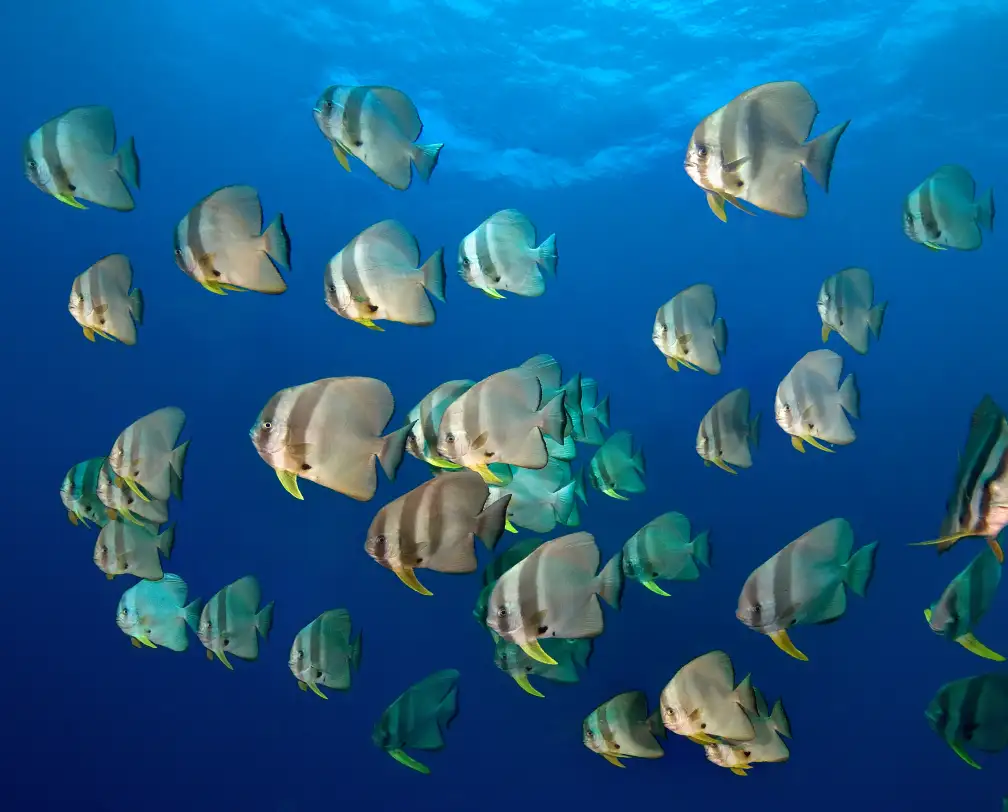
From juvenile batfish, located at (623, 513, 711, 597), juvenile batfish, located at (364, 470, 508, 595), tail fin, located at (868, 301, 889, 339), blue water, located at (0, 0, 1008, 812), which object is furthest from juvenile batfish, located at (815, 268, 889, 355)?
blue water, located at (0, 0, 1008, 812)

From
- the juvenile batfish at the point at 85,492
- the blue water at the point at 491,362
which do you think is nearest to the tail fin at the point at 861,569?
the juvenile batfish at the point at 85,492

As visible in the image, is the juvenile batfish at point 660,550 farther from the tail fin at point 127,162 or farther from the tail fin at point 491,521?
the tail fin at point 127,162

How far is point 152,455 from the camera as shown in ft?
12.6

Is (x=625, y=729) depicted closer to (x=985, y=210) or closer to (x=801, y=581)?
(x=801, y=581)

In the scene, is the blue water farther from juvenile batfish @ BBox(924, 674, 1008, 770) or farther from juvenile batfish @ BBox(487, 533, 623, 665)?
juvenile batfish @ BBox(487, 533, 623, 665)

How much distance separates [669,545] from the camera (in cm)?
441

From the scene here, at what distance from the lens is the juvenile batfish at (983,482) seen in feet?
6.75

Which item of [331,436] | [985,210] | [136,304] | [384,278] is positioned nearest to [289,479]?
[331,436]

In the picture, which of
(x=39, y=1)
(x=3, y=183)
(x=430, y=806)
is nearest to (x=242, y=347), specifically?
(x=3, y=183)

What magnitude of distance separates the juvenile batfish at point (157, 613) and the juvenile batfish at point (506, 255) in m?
2.89

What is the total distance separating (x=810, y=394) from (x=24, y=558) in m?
12.0

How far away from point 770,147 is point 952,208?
1749mm

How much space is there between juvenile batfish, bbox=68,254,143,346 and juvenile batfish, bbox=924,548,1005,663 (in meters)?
4.15

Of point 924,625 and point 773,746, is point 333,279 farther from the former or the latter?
point 924,625
